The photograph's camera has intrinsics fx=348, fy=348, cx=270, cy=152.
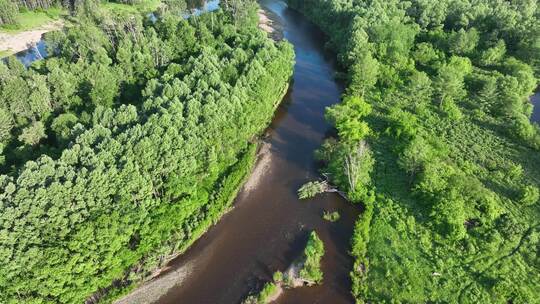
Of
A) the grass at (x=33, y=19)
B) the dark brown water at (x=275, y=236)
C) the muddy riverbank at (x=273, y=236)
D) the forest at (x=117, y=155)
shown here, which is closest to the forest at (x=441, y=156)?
the dark brown water at (x=275, y=236)

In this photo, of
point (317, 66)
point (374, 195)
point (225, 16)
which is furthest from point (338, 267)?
point (225, 16)

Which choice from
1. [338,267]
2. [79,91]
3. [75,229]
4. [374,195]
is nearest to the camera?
[75,229]

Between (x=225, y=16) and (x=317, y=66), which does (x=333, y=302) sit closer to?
(x=317, y=66)

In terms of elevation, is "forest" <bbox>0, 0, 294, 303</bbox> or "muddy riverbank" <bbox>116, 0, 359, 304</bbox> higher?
"forest" <bbox>0, 0, 294, 303</bbox>

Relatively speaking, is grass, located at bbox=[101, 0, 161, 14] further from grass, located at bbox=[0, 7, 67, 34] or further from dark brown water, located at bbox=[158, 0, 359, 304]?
dark brown water, located at bbox=[158, 0, 359, 304]

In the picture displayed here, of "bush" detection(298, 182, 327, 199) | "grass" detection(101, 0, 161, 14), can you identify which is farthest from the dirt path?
"bush" detection(298, 182, 327, 199)

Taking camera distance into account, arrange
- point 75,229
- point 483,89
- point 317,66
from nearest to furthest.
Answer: point 75,229 < point 483,89 < point 317,66

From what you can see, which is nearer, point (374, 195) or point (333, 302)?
point (333, 302)
